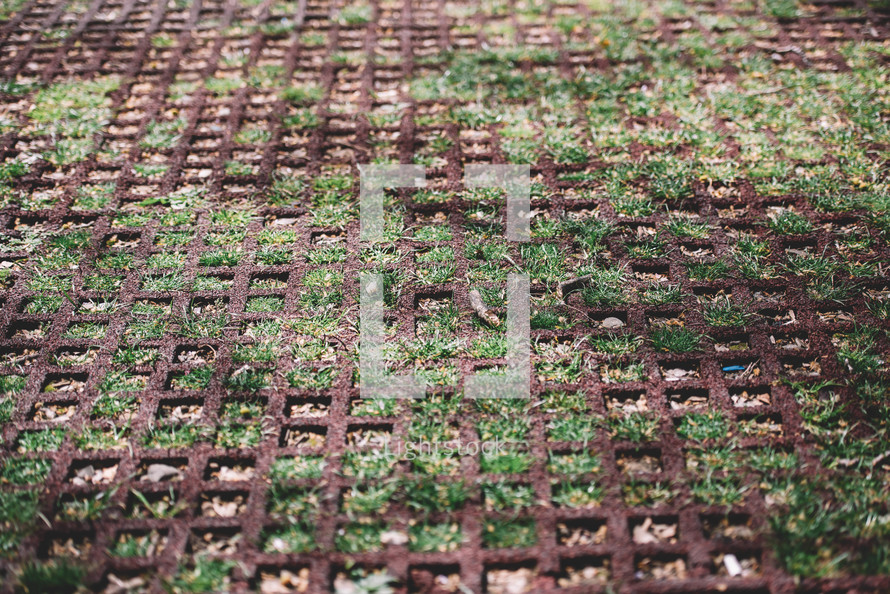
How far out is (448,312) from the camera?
9.32ft

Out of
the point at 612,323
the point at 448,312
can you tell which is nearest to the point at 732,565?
the point at 612,323

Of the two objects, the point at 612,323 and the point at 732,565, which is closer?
the point at 732,565

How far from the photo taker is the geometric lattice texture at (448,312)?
2.11m

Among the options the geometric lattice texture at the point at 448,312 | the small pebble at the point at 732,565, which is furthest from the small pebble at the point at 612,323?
the small pebble at the point at 732,565

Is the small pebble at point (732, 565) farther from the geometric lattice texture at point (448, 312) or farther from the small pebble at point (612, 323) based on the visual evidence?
the small pebble at point (612, 323)

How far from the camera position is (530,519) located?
2.15 metres

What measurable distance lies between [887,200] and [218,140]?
3.48 metres

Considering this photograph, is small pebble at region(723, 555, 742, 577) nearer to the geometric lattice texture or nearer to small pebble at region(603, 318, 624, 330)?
the geometric lattice texture

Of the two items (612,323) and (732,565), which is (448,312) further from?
(732,565)

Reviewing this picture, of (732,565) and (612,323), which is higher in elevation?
(612,323)

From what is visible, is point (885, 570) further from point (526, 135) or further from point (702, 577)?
point (526, 135)

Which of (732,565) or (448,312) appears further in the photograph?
(448,312)

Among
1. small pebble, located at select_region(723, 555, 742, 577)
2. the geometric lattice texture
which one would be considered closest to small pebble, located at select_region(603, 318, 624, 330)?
the geometric lattice texture

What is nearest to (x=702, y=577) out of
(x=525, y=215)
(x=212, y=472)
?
(x=212, y=472)
